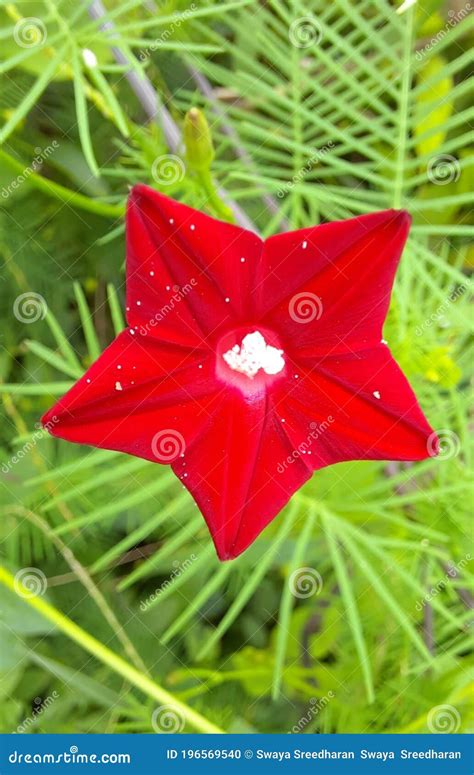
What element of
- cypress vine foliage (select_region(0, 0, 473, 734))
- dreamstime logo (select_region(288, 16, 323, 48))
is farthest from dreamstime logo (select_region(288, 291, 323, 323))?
dreamstime logo (select_region(288, 16, 323, 48))

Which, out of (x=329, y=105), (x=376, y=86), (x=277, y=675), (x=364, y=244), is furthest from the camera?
(x=376, y=86)

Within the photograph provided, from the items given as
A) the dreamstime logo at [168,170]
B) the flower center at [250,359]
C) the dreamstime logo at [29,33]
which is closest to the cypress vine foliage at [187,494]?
the dreamstime logo at [168,170]

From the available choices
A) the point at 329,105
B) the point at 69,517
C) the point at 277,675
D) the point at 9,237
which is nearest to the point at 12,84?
the point at 9,237

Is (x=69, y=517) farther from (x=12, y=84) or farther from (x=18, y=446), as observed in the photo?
(x=12, y=84)

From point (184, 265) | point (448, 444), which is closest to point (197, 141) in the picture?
point (184, 265)
